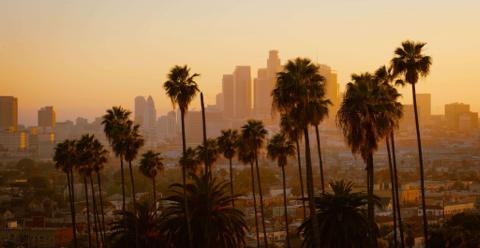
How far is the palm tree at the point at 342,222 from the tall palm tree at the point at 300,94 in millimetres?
1613

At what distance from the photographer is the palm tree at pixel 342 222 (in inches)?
843

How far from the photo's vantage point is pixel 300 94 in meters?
21.5

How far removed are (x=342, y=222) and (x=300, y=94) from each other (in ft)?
19.7

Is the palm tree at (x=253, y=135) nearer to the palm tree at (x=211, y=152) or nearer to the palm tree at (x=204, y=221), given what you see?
the palm tree at (x=211, y=152)

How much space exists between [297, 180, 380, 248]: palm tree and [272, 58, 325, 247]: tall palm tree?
161 cm

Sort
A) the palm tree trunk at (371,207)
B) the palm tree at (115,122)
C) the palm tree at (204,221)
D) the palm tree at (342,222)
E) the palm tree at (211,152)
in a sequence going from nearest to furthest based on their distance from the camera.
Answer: the palm tree at (342,222), the palm tree trunk at (371,207), the palm tree at (204,221), the palm tree at (115,122), the palm tree at (211,152)

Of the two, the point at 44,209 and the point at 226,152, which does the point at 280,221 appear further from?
the point at 44,209

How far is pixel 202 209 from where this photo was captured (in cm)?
2514

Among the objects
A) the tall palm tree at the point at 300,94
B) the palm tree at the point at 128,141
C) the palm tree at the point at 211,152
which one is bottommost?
the palm tree at the point at 211,152

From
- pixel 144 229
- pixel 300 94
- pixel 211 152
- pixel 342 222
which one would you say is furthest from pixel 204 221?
pixel 211 152

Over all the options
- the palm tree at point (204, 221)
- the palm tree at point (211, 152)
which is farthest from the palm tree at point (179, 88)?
the palm tree at point (211, 152)

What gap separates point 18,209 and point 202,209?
90097mm

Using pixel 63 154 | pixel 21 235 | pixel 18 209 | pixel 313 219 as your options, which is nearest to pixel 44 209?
pixel 18 209

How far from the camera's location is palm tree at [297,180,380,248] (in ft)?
70.3
